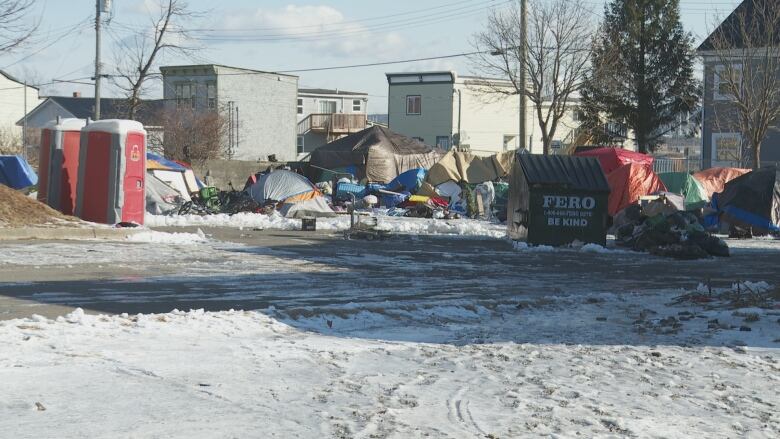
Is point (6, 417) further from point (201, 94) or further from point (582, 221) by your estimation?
point (201, 94)

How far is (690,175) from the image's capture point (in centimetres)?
3266

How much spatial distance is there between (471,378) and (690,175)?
26728 mm

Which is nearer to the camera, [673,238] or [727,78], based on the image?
[673,238]

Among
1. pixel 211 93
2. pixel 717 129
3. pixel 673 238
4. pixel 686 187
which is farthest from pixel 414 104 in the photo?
pixel 673 238

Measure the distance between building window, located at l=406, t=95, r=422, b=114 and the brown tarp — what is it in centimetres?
3208

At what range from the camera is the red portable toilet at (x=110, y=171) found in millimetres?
21453

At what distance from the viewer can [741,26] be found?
36.3 m

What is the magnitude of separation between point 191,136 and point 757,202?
27760 millimetres

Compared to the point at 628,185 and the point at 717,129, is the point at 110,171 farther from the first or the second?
the point at 717,129

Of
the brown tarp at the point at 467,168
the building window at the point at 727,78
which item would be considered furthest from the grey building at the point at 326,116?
the building window at the point at 727,78

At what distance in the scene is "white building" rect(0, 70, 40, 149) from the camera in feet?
235

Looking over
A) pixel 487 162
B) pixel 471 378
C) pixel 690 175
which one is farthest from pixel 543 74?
pixel 471 378

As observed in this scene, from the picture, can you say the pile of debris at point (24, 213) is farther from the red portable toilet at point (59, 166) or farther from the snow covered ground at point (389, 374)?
the snow covered ground at point (389, 374)

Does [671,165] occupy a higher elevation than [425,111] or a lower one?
lower
